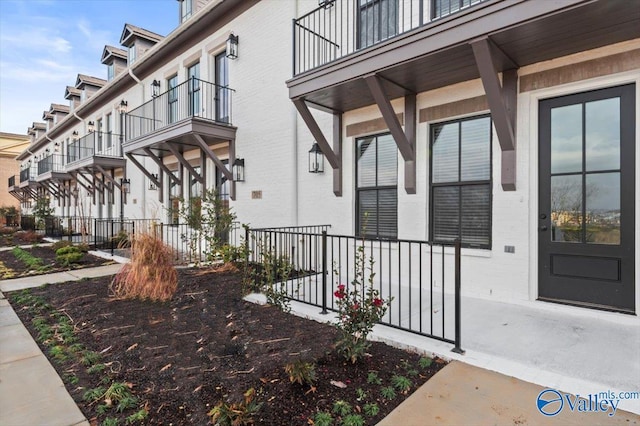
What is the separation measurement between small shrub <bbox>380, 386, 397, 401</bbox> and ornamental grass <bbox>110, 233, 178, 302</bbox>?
3.70 m

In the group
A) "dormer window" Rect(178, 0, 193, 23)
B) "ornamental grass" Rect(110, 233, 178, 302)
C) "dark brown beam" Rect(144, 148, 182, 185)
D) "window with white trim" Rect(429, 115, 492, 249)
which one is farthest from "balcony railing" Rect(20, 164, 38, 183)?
"window with white trim" Rect(429, 115, 492, 249)

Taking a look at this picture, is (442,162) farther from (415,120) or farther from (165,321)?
(165,321)

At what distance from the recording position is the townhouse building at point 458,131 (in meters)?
3.67

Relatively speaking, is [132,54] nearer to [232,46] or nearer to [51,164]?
[232,46]

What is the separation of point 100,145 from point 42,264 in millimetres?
8817

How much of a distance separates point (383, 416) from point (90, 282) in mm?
6070

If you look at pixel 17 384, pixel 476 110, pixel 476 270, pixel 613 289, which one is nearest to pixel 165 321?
pixel 17 384

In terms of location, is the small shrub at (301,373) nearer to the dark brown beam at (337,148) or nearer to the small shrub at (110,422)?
the small shrub at (110,422)

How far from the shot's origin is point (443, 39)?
3.80 m

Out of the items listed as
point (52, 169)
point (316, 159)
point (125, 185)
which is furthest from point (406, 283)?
point (52, 169)

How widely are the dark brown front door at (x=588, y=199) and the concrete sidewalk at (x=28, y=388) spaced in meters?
4.98

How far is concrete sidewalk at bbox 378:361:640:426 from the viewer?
202 cm

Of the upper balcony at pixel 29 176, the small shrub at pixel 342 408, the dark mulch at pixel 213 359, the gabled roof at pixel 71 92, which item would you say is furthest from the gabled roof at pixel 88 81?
the small shrub at pixel 342 408

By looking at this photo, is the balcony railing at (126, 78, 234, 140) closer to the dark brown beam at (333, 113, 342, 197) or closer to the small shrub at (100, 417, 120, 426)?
the dark brown beam at (333, 113, 342, 197)
